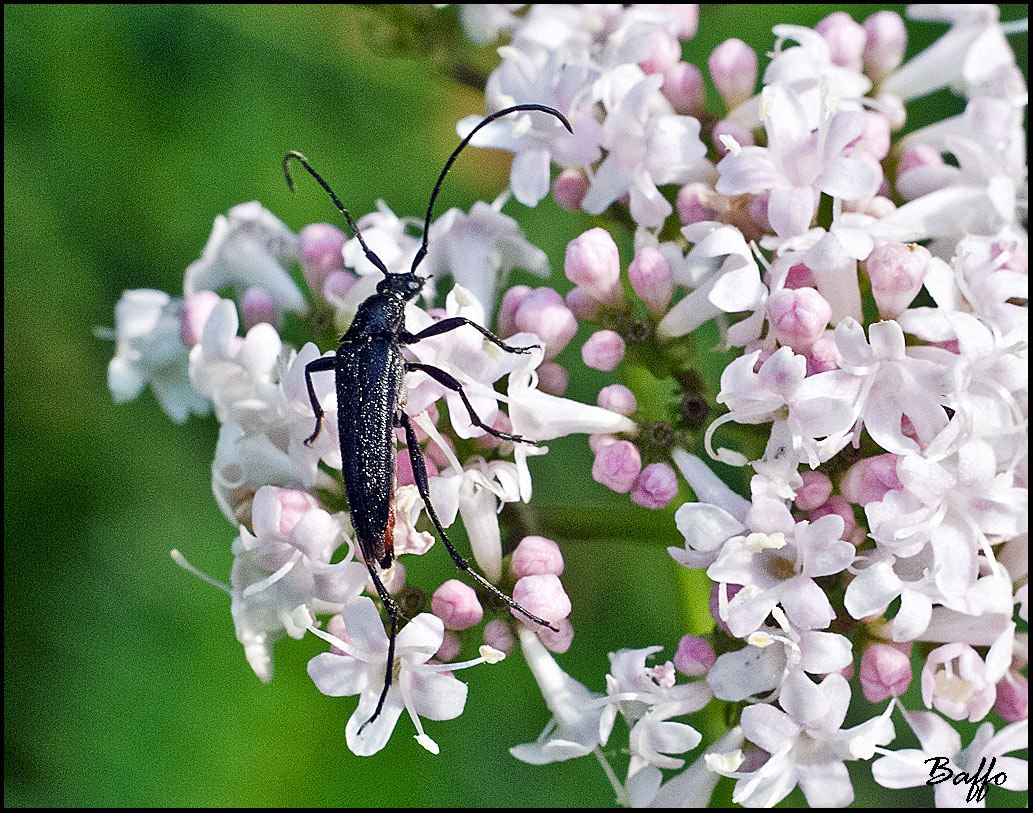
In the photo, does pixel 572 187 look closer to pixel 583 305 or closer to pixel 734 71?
pixel 583 305

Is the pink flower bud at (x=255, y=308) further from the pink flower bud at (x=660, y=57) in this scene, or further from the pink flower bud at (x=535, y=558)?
the pink flower bud at (x=660, y=57)

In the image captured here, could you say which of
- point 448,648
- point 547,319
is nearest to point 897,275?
point 547,319

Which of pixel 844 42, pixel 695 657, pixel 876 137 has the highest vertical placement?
pixel 844 42

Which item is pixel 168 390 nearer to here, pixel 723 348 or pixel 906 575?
pixel 723 348

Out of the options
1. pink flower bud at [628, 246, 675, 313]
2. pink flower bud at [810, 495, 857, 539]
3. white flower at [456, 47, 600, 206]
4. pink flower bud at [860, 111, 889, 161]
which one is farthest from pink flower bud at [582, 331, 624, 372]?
pink flower bud at [860, 111, 889, 161]

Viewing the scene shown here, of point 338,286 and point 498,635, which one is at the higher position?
point 338,286

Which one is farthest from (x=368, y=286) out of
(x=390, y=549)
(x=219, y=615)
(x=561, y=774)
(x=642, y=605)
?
(x=561, y=774)
